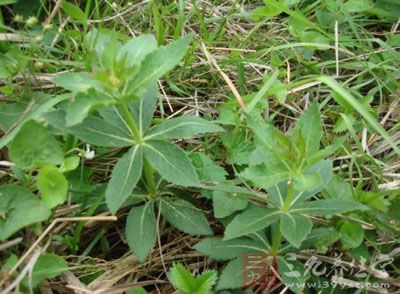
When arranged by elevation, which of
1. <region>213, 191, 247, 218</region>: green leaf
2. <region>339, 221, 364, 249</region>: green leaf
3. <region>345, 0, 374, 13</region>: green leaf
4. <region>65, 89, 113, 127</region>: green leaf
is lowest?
<region>339, 221, 364, 249</region>: green leaf

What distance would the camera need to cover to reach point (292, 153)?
150cm

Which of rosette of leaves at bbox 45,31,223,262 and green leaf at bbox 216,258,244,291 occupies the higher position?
rosette of leaves at bbox 45,31,223,262

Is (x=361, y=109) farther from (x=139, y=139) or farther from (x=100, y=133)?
(x=100, y=133)

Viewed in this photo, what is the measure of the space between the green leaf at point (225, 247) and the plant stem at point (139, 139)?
→ 230 mm

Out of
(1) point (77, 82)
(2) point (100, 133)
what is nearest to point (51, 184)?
(2) point (100, 133)

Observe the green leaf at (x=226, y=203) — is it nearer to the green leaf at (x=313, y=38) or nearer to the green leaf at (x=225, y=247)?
the green leaf at (x=225, y=247)

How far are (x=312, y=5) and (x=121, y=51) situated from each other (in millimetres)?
1202

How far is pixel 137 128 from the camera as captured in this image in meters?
1.67

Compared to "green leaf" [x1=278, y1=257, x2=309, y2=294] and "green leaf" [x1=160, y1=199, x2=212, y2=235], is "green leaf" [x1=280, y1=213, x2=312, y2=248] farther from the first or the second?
"green leaf" [x1=160, y1=199, x2=212, y2=235]

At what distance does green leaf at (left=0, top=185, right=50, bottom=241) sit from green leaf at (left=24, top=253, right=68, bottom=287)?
0.35 feet

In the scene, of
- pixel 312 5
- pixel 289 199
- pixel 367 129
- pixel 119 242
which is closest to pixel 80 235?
pixel 119 242

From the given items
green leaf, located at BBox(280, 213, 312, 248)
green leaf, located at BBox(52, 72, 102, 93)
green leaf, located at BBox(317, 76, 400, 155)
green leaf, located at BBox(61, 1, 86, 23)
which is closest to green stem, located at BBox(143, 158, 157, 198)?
green leaf, located at BBox(52, 72, 102, 93)

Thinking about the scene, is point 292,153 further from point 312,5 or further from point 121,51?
point 312,5

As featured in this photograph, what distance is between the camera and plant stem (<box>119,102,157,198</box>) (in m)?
1.58
